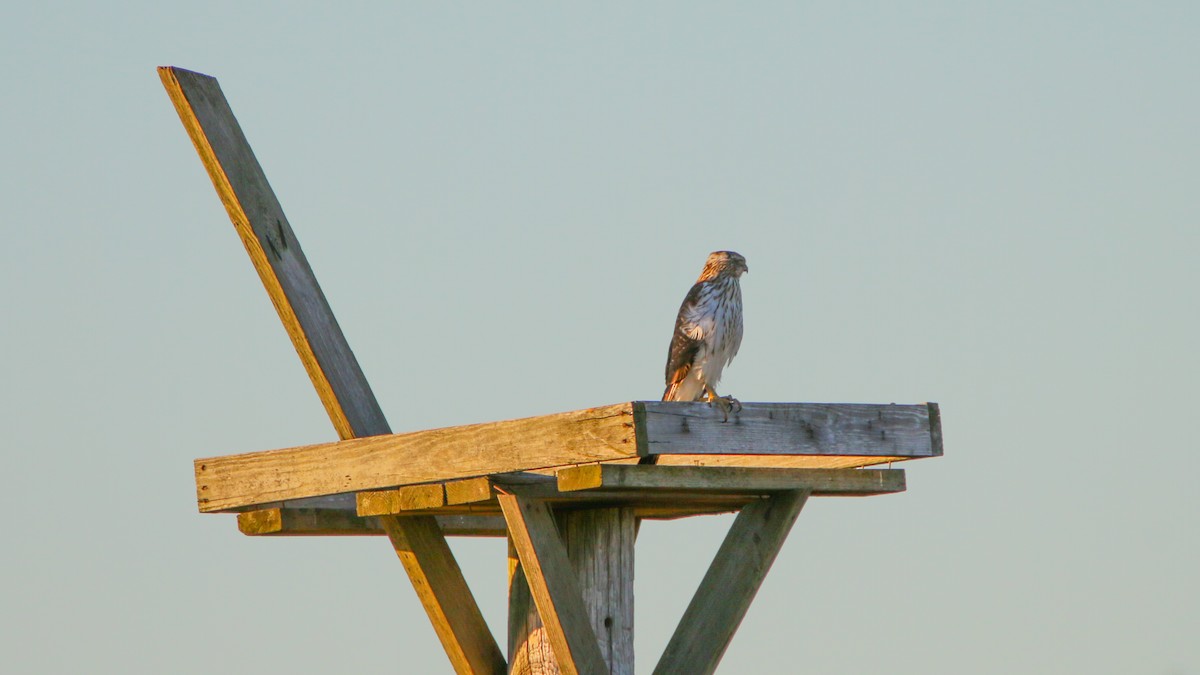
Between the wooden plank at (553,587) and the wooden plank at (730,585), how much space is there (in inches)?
17.1

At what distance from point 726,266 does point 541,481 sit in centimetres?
275

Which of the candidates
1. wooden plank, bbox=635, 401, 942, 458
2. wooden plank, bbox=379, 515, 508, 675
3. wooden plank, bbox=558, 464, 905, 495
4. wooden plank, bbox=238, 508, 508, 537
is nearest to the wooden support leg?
wooden plank, bbox=379, 515, 508, 675

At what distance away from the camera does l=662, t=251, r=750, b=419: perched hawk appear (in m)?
8.00

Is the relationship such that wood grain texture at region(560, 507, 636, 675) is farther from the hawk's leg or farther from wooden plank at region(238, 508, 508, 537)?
the hawk's leg

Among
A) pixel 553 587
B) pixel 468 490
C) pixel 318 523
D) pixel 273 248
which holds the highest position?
pixel 273 248

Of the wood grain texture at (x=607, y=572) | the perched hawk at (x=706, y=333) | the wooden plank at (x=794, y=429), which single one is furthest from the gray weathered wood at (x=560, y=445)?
the perched hawk at (x=706, y=333)

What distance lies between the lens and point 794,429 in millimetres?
5527

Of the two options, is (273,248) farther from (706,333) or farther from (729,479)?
(706,333)

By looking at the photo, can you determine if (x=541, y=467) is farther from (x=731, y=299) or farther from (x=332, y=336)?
(x=731, y=299)

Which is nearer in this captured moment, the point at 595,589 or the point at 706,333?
the point at 595,589

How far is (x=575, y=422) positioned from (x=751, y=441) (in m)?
0.59

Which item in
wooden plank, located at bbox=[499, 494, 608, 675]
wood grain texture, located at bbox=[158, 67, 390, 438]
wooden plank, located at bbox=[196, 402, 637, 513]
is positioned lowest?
wooden plank, located at bbox=[499, 494, 608, 675]

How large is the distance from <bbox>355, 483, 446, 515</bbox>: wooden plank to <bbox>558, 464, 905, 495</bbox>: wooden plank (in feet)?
2.10

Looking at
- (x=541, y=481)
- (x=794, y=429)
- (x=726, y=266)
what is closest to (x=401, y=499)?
(x=541, y=481)
